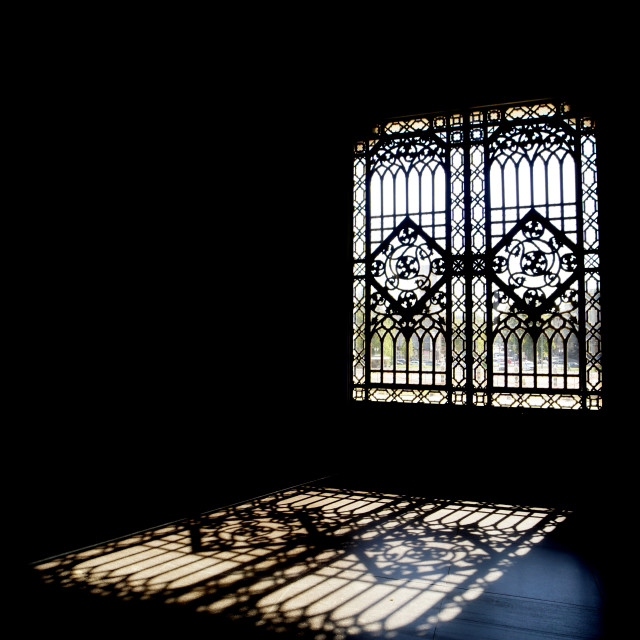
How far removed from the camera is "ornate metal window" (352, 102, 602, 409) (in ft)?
11.9

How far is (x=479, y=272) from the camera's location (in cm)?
384

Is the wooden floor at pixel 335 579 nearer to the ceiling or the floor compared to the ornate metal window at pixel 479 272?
nearer to the floor

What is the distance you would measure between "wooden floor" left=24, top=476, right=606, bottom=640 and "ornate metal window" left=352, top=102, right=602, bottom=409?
103 cm

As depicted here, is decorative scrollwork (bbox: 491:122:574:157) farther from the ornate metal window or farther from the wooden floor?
the wooden floor

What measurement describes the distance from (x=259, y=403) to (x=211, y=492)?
1.95 feet

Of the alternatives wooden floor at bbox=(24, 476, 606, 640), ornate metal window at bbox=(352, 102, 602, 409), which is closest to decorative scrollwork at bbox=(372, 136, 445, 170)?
ornate metal window at bbox=(352, 102, 602, 409)

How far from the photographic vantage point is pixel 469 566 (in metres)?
2.30

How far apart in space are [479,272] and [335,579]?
2.52m

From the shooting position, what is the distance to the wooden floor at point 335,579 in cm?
177

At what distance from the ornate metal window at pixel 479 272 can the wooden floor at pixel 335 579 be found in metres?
1.03

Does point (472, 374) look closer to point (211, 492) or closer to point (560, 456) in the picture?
point (560, 456)

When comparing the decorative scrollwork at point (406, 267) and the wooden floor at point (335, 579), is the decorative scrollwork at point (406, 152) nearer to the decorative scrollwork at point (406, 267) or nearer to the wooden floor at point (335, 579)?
the decorative scrollwork at point (406, 267)

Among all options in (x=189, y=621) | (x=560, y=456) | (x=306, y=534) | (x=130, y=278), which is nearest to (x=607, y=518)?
(x=560, y=456)

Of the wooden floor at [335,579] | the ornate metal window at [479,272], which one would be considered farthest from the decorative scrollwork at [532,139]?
the wooden floor at [335,579]
